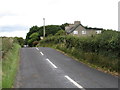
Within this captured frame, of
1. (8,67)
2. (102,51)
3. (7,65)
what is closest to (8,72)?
(8,67)

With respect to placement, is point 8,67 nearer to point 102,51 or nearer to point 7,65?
point 7,65

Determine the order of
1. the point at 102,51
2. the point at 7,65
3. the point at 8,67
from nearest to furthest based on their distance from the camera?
the point at 8,67 < the point at 7,65 < the point at 102,51

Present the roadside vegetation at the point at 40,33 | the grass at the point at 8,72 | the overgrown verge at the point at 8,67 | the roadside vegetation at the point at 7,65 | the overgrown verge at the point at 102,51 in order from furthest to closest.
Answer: the roadside vegetation at the point at 40,33
the overgrown verge at the point at 102,51
the roadside vegetation at the point at 7,65
the overgrown verge at the point at 8,67
the grass at the point at 8,72

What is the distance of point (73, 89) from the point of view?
37.3 feet

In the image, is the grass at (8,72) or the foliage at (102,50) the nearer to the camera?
the grass at (8,72)

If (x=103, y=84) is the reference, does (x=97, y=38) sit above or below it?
above

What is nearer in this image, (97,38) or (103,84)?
(103,84)

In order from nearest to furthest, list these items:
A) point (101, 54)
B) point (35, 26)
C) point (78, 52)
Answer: point (101, 54), point (78, 52), point (35, 26)

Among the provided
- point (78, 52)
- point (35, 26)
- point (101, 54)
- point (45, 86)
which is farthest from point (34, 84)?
point (35, 26)

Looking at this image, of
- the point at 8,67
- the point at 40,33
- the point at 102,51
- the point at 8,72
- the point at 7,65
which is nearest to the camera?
the point at 8,72

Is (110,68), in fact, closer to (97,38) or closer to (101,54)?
(101,54)

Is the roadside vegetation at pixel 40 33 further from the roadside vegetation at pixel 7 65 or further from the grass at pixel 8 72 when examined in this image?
the grass at pixel 8 72

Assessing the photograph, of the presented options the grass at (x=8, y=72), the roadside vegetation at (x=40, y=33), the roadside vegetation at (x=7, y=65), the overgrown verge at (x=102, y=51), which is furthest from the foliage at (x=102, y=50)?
the roadside vegetation at (x=40, y=33)

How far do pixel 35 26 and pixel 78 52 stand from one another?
109m
